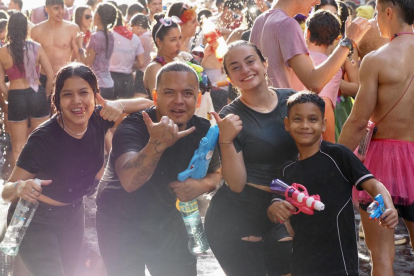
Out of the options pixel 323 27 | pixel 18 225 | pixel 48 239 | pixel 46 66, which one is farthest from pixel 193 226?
pixel 46 66

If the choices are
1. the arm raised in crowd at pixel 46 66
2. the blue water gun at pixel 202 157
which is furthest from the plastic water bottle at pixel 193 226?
the arm raised in crowd at pixel 46 66

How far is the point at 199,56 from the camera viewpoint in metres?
7.60

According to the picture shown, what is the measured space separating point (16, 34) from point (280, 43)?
15.3ft

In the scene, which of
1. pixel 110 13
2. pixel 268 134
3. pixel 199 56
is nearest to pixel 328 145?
pixel 268 134

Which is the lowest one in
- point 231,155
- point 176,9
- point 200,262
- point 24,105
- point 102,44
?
point 200,262

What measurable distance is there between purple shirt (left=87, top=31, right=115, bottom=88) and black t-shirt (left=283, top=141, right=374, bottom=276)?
649 centimetres

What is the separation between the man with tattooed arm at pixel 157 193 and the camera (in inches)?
155

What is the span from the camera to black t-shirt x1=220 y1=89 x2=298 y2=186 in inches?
159

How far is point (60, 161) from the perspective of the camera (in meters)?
4.21

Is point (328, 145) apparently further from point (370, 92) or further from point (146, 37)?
point (146, 37)

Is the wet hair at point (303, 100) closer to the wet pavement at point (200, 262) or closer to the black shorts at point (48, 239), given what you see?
the black shorts at point (48, 239)

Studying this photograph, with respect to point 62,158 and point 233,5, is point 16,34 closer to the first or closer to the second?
point 233,5

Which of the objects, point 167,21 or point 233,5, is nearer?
point 167,21

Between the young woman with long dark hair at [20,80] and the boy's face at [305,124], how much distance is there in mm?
5601
